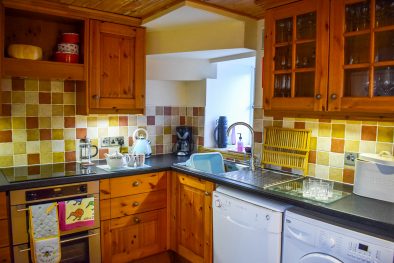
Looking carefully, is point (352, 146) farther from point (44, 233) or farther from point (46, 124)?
point (46, 124)

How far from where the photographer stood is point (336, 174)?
7.00ft

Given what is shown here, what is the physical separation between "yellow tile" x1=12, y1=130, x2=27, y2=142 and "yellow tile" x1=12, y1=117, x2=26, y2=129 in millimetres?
36

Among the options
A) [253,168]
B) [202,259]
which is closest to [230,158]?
[253,168]

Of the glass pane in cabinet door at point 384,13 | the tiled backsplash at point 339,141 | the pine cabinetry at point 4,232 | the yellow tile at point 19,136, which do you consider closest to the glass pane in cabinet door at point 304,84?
the tiled backsplash at point 339,141

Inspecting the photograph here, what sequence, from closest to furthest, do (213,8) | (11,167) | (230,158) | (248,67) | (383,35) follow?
(383,35), (213,8), (11,167), (230,158), (248,67)

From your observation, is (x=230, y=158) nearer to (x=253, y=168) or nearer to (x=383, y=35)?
(x=253, y=168)

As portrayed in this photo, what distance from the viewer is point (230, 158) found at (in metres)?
2.91

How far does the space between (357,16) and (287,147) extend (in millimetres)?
961

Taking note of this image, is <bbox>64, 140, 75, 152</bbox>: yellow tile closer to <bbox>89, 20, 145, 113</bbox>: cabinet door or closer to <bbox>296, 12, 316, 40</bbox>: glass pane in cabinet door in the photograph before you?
<bbox>89, 20, 145, 113</bbox>: cabinet door

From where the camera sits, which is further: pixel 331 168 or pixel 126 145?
pixel 126 145

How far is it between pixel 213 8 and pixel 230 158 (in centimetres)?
127

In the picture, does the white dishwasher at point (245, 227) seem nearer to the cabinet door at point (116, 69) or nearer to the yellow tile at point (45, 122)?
the cabinet door at point (116, 69)

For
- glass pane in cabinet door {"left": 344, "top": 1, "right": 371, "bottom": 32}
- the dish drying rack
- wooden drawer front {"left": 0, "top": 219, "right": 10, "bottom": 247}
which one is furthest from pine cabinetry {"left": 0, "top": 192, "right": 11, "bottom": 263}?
glass pane in cabinet door {"left": 344, "top": 1, "right": 371, "bottom": 32}

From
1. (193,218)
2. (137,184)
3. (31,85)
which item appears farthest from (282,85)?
(31,85)
